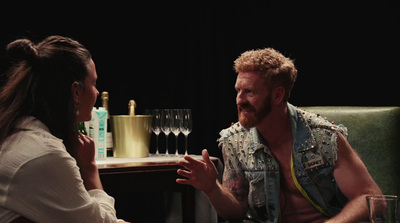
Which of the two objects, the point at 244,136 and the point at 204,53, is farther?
the point at 204,53

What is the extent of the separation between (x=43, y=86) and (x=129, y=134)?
1.46 m

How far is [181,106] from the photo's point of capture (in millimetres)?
4055

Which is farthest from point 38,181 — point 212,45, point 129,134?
point 212,45

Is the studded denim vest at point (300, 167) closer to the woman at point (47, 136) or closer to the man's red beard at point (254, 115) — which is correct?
the man's red beard at point (254, 115)

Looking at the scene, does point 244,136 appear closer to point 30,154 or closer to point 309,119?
point 309,119

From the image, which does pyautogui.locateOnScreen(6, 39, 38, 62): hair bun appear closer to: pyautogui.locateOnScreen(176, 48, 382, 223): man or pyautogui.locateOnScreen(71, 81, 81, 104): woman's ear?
pyautogui.locateOnScreen(71, 81, 81, 104): woman's ear

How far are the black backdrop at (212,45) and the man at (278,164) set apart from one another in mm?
719

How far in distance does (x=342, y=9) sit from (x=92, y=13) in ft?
5.33

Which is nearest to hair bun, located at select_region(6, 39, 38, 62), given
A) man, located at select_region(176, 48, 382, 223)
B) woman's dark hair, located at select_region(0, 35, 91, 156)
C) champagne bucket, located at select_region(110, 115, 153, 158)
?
woman's dark hair, located at select_region(0, 35, 91, 156)

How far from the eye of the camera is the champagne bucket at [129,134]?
9.86ft

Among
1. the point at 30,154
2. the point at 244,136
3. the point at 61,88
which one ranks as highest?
the point at 61,88

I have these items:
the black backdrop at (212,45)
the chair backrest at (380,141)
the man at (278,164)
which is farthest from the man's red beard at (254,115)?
the black backdrop at (212,45)

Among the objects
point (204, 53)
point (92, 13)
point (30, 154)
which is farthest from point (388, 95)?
point (30, 154)

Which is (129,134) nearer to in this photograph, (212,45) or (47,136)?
(212,45)
